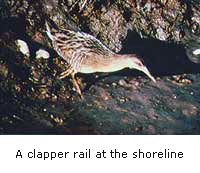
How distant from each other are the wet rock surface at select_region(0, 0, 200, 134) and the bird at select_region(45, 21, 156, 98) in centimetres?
26

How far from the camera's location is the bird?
16.4 ft

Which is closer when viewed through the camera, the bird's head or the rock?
the bird's head

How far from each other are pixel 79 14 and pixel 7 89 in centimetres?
155

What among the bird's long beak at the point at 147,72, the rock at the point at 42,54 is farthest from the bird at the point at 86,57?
the rock at the point at 42,54

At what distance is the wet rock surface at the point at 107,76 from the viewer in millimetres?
4809

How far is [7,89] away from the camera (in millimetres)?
4922

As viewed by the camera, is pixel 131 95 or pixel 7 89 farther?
pixel 131 95

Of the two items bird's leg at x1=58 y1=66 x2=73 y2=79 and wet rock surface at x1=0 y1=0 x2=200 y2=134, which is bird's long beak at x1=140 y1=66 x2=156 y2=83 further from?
bird's leg at x1=58 y1=66 x2=73 y2=79

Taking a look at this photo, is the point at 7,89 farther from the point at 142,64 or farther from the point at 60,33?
the point at 142,64

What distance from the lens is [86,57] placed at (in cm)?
497

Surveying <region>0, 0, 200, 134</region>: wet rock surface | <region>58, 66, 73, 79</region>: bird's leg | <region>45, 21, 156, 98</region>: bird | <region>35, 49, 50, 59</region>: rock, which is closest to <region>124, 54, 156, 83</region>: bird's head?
<region>45, 21, 156, 98</region>: bird

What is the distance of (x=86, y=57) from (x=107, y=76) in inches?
22.8
